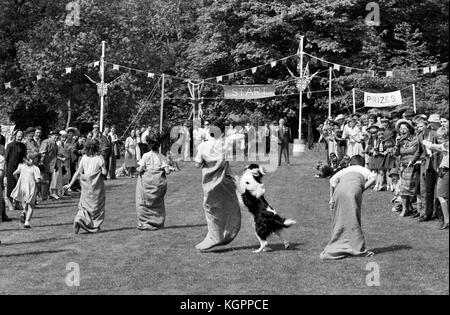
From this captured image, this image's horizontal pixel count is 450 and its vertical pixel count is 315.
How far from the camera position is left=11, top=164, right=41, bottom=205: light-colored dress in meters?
14.7

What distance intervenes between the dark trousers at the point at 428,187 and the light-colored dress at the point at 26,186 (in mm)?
8383

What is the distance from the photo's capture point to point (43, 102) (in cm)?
Answer: 4338

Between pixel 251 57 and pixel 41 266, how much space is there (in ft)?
119

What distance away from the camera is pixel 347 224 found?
1053cm

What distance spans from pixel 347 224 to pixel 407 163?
16.9 ft

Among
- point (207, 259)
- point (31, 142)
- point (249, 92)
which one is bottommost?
Result: point (207, 259)

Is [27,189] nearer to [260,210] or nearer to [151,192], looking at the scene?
[151,192]

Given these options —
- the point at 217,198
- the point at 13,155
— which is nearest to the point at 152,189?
the point at 217,198

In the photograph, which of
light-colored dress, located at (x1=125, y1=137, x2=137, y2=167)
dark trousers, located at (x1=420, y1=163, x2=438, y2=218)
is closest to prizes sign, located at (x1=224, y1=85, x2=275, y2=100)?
light-colored dress, located at (x1=125, y1=137, x2=137, y2=167)

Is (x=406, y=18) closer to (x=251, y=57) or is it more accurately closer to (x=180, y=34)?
(x=251, y=57)

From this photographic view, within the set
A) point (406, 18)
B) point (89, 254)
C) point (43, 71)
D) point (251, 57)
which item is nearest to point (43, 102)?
point (43, 71)

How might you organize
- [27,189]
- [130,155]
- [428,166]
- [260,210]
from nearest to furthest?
[260,210]
[428,166]
[27,189]
[130,155]

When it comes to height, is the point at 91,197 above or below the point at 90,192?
below
